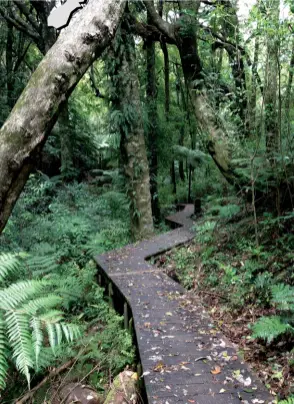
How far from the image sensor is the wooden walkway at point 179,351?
2963mm

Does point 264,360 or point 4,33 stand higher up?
point 4,33

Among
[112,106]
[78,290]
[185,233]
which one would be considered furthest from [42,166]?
[78,290]

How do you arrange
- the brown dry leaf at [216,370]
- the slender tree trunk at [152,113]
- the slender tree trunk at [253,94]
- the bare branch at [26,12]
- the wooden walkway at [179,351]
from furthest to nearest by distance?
the bare branch at [26,12] < the slender tree trunk at [152,113] < the slender tree trunk at [253,94] < the brown dry leaf at [216,370] < the wooden walkway at [179,351]

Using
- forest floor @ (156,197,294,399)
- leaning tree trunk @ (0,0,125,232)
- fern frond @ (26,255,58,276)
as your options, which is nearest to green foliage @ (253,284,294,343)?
forest floor @ (156,197,294,399)

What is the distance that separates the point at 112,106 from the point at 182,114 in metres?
5.21

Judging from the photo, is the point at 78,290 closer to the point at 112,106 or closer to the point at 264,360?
the point at 264,360

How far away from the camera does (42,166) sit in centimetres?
1623

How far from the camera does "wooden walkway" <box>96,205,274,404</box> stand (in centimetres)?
296

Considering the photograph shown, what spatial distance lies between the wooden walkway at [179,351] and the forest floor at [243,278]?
21 centimetres

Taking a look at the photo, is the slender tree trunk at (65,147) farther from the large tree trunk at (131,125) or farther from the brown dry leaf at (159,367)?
the brown dry leaf at (159,367)

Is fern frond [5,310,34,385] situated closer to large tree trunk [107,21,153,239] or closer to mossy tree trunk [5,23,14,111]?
large tree trunk [107,21,153,239]

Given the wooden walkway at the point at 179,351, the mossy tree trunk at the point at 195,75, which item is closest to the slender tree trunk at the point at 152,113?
the mossy tree trunk at the point at 195,75

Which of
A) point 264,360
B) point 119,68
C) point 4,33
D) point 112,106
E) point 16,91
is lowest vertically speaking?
point 264,360

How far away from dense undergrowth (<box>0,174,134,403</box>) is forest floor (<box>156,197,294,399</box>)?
1.35m
